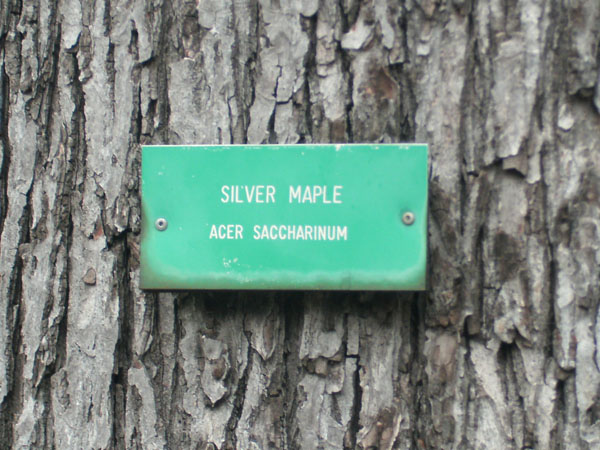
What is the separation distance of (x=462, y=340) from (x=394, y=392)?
0.41 ft

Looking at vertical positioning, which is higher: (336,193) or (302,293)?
(336,193)

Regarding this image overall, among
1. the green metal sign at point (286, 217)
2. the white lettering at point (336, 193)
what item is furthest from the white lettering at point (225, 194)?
the white lettering at point (336, 193)

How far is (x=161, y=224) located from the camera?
3.18ft

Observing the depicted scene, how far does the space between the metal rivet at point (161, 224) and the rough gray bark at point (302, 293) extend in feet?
0.28

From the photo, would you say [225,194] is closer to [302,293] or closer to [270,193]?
[270,193]

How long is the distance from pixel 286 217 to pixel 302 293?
0.13 m

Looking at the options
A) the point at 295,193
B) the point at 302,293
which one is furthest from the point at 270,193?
the point at 302,293

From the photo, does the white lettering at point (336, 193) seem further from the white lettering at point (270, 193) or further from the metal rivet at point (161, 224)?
the metal rivet at point (161, 224)

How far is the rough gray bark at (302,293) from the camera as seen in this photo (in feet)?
3.14

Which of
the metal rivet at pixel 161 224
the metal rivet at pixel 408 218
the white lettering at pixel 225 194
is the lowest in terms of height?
the metal rivet at pixel 161 224

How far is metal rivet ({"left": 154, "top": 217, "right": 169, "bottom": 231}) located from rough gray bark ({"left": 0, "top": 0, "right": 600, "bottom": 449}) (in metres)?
0.08

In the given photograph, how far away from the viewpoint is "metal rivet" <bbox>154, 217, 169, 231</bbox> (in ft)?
3.18

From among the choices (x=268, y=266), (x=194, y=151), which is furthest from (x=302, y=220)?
(x=194, y=151)

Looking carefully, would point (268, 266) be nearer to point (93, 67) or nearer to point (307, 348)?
point (307, 348)
